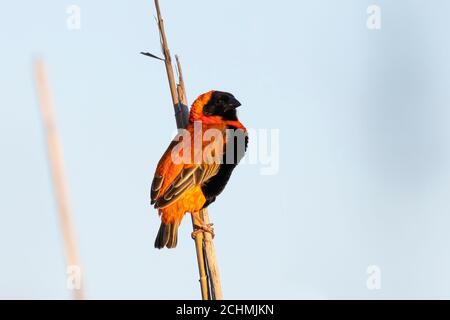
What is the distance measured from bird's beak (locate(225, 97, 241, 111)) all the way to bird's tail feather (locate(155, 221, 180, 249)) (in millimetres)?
1043

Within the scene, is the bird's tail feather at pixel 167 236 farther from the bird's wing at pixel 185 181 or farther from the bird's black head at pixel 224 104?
the bird's black head at pixel 224 104

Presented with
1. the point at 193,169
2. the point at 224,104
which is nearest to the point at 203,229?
the point at 193,169

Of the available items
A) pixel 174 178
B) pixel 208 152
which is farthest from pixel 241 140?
pixel 174 178

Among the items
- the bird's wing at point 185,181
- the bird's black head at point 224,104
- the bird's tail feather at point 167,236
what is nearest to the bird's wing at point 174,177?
the bird's wing at point 185,181

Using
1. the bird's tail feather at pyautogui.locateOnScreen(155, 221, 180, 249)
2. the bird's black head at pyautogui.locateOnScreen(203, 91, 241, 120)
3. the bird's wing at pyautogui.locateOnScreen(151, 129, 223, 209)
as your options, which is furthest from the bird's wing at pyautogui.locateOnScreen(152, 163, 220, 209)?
the bird's black head at pyautogui.locateOnScreen(203, 91, 241, 120)

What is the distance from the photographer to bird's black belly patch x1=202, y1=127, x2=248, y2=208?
4.18m

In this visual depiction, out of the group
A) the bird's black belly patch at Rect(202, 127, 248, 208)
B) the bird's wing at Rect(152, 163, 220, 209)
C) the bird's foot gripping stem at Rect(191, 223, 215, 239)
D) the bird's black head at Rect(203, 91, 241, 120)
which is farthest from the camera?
the bird's black head at Rect(203, 91, 241, 120)

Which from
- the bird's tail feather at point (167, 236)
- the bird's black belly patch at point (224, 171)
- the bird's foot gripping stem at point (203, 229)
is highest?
the bird's black belly patch at point (224, 171)

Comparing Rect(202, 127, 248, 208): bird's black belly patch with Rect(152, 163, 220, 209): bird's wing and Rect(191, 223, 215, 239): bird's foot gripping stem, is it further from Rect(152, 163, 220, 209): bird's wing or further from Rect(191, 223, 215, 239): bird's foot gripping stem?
Rect(191, 223, 215, 239): bird's foot gripping stem

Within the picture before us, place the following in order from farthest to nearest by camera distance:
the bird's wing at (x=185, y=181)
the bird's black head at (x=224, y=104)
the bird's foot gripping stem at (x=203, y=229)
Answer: the bird's black head at (x=224, y=104)
the bird's wing at (x=185, y=181)
the bird's foot gripping stem at (x=203, y=229)

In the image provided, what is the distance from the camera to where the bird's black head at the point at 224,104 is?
464 centimetres

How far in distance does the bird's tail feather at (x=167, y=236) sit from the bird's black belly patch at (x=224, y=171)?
10.2 inches
